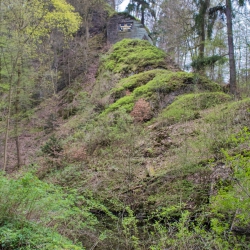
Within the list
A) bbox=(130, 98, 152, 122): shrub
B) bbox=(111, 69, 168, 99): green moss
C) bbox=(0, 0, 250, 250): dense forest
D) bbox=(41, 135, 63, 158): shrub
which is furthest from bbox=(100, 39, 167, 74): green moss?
bbox=(41, 135, 63, 158): shrub

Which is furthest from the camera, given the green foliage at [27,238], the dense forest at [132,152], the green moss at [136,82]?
the green moss at [136,82]

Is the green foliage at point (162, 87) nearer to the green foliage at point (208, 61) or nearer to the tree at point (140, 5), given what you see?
the green foliage at point (208, 61)

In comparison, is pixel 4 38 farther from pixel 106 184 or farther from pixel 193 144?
pixel 193 144

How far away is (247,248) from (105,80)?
12788mm

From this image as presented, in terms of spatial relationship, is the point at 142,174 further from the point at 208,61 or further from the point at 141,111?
the point at 208,61

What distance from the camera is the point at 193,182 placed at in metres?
6.18

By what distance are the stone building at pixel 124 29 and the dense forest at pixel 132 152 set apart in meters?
2.51

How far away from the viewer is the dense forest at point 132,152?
4.15m

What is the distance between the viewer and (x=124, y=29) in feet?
66.7

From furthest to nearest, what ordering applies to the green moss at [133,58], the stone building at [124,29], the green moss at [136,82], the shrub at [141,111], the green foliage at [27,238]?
the stone building at [124,29], the green moss at [133,58], the green moss at [136,82], the shrub at [141,111], the green foliage at [27,238]

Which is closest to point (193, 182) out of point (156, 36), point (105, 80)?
point (105, 80)

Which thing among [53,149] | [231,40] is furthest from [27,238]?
[231,40]

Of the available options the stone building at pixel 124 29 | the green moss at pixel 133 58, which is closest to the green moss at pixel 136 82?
the green moss at pixel 133 58

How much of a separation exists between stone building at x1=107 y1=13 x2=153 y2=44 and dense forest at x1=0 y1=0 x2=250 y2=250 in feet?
8.22
